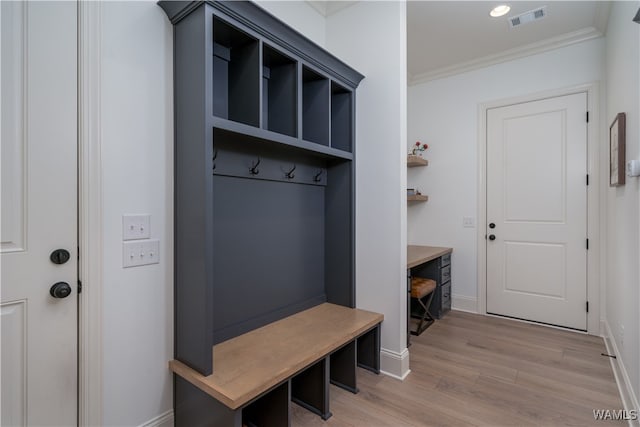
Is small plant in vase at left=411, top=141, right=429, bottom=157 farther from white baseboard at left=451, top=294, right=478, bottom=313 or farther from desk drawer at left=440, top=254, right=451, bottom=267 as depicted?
white baseboard at left=451, top=294, right=478, bottom=313

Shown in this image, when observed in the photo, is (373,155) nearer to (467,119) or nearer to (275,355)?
(275,355)

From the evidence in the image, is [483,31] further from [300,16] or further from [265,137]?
[265,137]

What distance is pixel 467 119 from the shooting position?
3574mm

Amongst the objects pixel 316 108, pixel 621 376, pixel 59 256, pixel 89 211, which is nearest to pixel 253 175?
pixel 316 108

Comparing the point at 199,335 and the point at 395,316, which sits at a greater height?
the point at 199,335

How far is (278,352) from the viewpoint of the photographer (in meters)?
1.65

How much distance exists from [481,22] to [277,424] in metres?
→ 3.49

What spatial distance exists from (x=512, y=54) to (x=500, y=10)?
80 cm

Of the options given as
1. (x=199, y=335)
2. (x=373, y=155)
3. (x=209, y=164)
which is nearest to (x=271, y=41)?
(x=209, y=164)

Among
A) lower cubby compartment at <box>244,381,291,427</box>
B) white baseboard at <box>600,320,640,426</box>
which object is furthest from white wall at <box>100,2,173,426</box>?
white baseboard at <box>600,320,640,426</box>

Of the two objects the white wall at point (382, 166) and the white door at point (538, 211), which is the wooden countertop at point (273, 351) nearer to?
the white wall at point (382, 166)

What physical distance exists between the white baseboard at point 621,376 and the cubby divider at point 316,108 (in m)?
2.33

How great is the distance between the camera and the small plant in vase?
383 centimetres

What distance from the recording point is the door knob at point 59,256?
1259 millimetres
